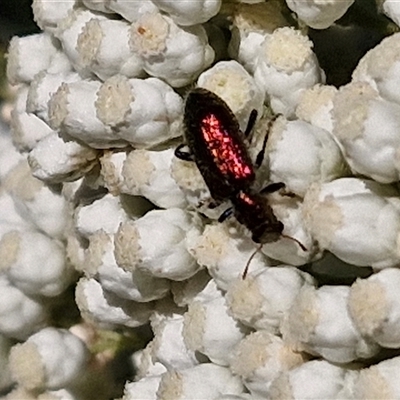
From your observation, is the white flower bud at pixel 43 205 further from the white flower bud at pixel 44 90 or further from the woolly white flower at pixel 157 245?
the woolly white flower at pixel 157 245

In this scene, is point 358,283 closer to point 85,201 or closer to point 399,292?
point 399,292

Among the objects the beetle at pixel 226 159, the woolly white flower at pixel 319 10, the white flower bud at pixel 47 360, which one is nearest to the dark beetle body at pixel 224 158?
the beetle at pixel 226 159

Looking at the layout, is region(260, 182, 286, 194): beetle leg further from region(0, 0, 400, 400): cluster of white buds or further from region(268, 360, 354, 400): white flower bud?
region(268, 360, 354, 400): white flower bud

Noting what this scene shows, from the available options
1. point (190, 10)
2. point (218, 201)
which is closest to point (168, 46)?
point (190, 10)

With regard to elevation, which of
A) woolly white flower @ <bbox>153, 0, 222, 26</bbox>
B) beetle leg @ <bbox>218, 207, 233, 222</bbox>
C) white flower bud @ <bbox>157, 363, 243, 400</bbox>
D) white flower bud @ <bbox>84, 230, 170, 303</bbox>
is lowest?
white flower bud @ <bbox>157, 363, 243, 400</bbox>

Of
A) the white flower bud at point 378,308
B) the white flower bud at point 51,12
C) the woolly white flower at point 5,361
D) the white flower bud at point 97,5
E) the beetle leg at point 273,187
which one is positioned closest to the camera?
the white flower bud at point 378,308

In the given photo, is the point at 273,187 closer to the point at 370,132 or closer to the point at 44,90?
the point at 370,132

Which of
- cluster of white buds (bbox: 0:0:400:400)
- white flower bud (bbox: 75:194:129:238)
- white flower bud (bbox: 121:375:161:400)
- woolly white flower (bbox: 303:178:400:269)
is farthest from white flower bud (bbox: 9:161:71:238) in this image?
woolly white flower (bbox: 303:178:400:269)
